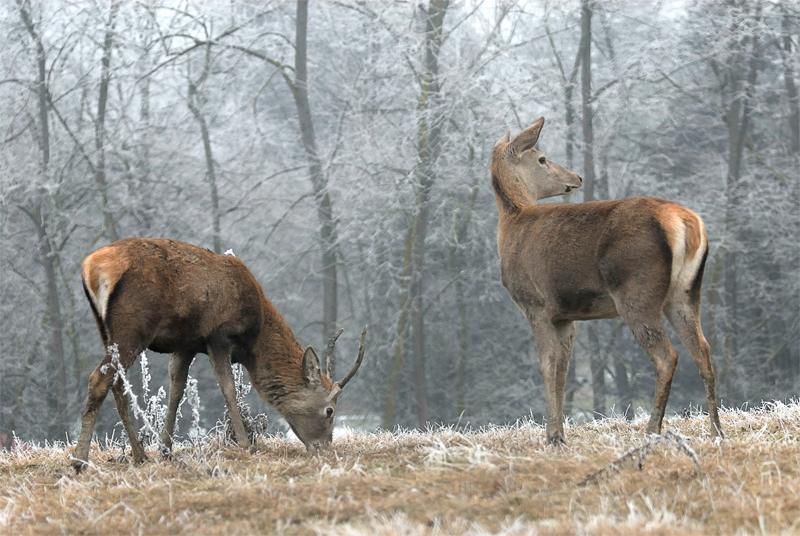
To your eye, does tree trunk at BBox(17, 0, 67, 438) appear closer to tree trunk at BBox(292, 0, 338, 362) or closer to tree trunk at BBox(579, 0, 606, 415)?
tree trunk at BBox(292, 0, 338, 362)

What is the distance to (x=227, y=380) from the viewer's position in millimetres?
6863

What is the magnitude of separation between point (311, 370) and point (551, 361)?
1.98m

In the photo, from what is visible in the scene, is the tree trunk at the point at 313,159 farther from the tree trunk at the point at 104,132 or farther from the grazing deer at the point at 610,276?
the grazing deer at the point at 610,276

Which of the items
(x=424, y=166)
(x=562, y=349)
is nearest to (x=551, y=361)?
(x=562, y=349)

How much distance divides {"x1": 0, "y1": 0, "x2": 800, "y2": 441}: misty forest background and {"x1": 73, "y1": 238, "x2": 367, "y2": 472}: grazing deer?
927 cm

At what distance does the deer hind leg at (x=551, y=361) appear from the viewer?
6125mm

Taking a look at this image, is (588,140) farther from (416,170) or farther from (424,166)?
(416,170)

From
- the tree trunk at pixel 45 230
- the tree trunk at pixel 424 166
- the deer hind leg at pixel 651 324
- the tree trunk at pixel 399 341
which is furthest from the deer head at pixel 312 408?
the tree trunk at pixel 45 230

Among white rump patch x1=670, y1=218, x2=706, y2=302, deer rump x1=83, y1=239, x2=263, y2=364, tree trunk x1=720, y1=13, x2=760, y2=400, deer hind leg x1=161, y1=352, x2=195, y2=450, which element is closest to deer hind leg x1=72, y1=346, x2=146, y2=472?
deer rump x1=83, y1=239, x2=263, y2=364

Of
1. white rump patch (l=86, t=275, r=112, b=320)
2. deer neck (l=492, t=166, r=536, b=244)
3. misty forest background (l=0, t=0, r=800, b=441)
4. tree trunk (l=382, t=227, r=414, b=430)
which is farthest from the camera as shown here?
tree trunk (l=382, t=227, r=414, b=430)

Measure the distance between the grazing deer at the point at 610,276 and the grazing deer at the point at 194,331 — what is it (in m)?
1.38

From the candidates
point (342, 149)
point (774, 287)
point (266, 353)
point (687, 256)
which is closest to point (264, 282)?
point (342, 149)

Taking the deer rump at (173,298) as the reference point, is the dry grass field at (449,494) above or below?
below

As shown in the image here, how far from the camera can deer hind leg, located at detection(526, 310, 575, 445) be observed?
612cm
